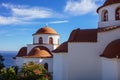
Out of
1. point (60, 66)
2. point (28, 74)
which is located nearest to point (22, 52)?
point (28, 74)

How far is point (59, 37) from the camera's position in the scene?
1518 inches

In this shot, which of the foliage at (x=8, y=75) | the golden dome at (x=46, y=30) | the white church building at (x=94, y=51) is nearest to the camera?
the white church building at (x=94, y=51)

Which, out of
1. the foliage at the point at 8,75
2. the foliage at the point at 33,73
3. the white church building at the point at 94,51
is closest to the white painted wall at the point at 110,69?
the white church building at the point at 94,51

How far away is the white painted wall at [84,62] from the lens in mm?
22516

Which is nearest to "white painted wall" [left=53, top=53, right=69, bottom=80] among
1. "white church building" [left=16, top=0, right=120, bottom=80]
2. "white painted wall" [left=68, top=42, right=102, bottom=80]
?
"white church building" [left=16, top=0, right=120, bottom=80]

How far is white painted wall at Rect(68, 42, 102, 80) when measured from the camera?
22.5 meters

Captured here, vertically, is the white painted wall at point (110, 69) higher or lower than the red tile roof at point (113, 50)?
lower

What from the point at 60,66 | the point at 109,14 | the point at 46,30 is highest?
the point at 109,14

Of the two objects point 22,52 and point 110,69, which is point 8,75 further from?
point 110,69

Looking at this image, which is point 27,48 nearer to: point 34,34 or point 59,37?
point 34,34

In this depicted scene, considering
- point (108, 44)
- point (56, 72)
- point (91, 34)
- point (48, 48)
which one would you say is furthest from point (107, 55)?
point (48, 48)

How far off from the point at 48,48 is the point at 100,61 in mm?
14617

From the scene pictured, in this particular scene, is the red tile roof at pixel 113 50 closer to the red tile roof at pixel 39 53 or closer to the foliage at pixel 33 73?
the foliage at pixel 33 73

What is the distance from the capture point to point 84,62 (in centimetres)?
2280
